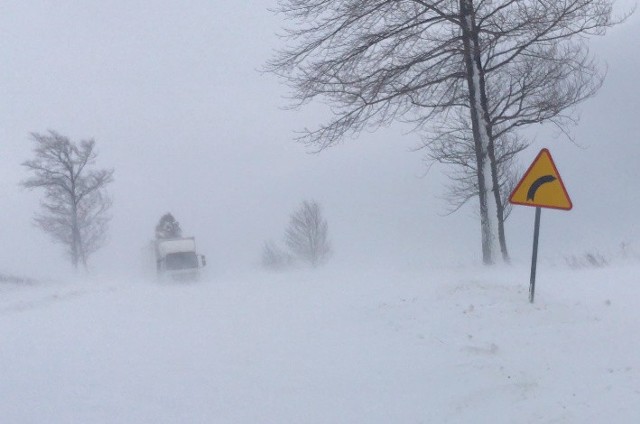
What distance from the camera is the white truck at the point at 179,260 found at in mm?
32594

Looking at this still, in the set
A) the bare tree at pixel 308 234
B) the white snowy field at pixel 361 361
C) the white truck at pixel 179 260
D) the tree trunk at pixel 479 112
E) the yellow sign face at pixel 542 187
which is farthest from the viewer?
the bare tree at pixel 308 234

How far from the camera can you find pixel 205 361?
7.98m

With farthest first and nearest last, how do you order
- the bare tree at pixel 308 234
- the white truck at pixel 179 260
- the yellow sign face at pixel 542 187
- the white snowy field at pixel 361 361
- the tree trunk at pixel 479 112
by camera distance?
the bare tree at pixel 308 234
the white truck at pixel 179 260
the tree trunk at pixel 479 112
the yellow sign face at pixel 542 187
the white snowy field at pixel 361 361

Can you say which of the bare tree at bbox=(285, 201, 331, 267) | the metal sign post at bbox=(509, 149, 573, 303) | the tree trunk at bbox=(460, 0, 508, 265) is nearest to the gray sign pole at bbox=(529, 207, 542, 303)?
the metal sign post at bbox=(509, 149, 573, 303)

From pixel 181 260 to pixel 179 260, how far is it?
92mm

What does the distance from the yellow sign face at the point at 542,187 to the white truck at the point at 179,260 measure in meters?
24.8

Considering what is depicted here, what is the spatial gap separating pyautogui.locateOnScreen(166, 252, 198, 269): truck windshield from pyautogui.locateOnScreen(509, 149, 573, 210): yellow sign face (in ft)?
83.3

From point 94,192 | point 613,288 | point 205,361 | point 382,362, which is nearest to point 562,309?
point 613,288

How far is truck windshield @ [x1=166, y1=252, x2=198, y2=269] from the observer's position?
1289 inches

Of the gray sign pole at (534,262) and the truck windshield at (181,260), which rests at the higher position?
the gray sign pole at (534,262)

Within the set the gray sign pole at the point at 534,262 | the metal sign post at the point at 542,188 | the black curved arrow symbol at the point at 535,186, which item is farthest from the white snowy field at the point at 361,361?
the black curved arrow symbol at the point at 535,186

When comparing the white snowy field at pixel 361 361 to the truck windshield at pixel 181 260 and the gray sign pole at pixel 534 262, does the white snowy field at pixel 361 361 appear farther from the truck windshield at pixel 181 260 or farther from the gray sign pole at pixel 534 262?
the truck windshield at pixel 181 260

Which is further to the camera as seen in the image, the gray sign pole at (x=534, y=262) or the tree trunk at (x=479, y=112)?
the tree trunk at (x=479, y=112)

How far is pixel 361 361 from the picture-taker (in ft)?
25.1
